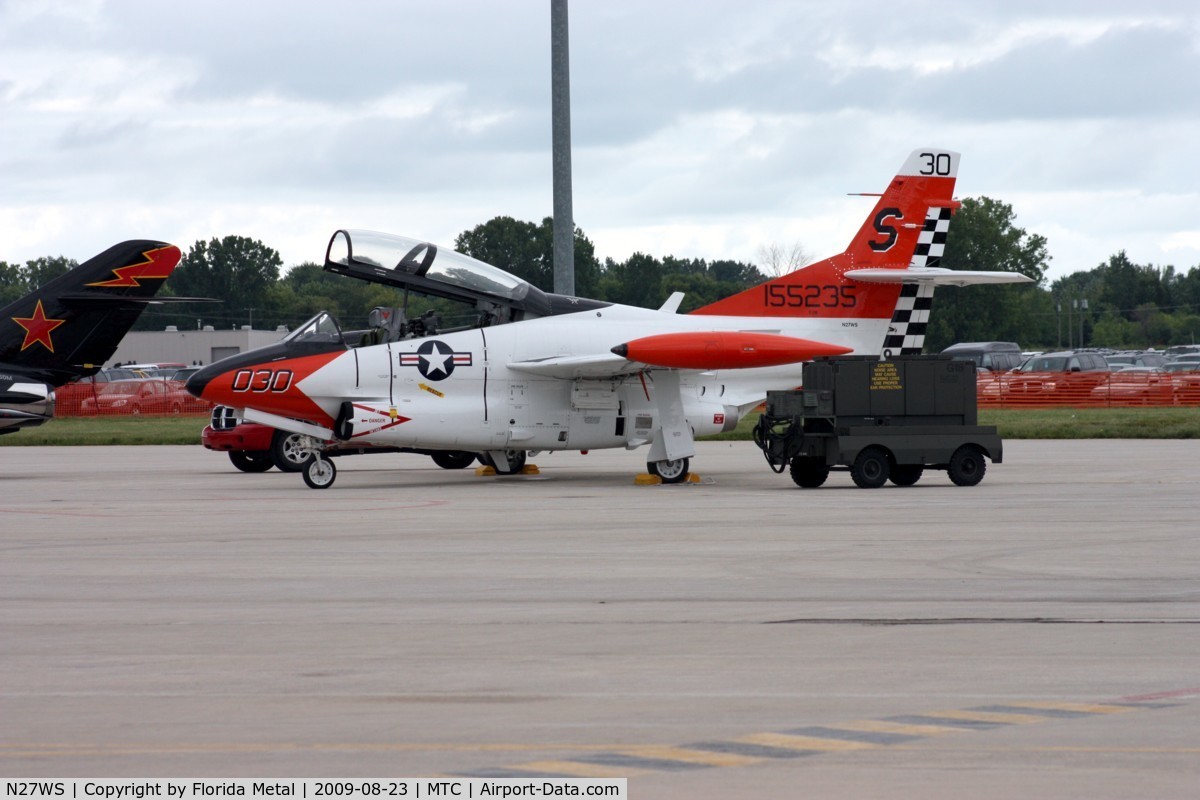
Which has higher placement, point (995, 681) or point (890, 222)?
point (890, 222)

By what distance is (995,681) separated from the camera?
23.2 ft

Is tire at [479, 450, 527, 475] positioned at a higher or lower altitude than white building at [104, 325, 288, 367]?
lower

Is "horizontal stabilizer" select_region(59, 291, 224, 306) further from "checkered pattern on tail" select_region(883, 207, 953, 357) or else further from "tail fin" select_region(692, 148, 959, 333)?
"checkered pattern on tail" select_region(883, 207, 953, 357)

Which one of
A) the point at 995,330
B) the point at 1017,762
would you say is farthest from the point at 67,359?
the point at 995,330

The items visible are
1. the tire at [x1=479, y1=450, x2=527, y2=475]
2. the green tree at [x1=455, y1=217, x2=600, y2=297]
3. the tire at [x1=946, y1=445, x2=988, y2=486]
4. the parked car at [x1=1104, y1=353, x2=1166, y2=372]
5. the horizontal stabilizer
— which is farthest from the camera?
the parked car at [x1=1104, y1=353, x2=1166, y2=372]

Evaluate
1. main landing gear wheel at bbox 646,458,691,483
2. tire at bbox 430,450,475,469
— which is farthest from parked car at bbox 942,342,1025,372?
main landing gear wheel at bbox 646,458,691,483

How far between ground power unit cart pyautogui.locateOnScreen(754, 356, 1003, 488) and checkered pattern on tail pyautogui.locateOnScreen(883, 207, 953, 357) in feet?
9.59

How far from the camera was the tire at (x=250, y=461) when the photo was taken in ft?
80.7

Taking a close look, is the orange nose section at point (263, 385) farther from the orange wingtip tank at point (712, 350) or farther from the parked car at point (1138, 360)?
the parked car at point (1138, 360)

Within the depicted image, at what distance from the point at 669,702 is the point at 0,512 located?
1280cm

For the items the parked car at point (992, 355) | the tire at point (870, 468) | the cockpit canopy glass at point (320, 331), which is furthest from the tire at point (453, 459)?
the parked car at point (992, 355)

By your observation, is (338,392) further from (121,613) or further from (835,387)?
(121,613)

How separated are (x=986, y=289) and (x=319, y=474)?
98.0m

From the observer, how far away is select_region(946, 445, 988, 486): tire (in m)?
19.5
